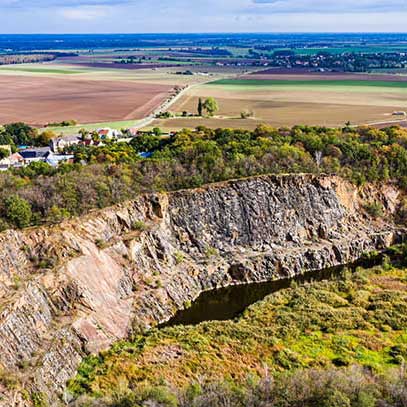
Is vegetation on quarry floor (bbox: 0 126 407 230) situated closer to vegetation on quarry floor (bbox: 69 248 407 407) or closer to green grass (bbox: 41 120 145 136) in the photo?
vegetation on quarry floor (bbox: 69 248 407 407)

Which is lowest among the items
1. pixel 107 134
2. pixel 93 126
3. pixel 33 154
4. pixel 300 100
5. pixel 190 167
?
pixel 33 154

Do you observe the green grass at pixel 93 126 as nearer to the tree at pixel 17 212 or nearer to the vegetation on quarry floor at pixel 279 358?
the tree at pixel 17 212

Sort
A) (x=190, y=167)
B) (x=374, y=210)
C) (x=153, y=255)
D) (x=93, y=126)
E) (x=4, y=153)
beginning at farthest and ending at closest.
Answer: (x=93, y=126), (x=4, y=153), (x=374, y=210), (x=190, y=167), (x=153, y=255)

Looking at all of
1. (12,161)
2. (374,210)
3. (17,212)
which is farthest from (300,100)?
(17,212)

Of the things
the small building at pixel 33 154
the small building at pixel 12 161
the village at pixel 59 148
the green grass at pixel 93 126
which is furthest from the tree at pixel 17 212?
the green grass at pixel 93 126

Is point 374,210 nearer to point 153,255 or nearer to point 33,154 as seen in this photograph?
point 153,255

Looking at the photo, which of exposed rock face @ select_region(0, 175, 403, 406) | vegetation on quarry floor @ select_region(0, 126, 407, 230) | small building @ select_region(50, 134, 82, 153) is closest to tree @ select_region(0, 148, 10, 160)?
small building @ select_region(50, 134, 82, 153)
